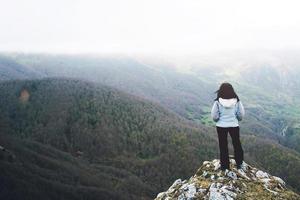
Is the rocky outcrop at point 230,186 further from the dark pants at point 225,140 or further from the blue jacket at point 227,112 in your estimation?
the blue jacket at point 227,112

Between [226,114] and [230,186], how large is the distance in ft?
15.5

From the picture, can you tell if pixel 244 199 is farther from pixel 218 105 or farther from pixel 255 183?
pixel 218 105

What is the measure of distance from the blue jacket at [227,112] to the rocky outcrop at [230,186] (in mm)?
3129

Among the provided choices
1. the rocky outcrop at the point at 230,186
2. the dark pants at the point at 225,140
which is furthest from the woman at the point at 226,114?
the rocky outcrop at the point at 230,186

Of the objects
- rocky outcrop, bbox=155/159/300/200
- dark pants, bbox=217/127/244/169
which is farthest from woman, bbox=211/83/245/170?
rocky outcrop, bbox=155/159/300/200

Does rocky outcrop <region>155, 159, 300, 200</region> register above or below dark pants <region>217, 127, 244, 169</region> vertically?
below

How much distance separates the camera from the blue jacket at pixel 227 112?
32625mm

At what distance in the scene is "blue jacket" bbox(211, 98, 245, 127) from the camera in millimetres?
32625

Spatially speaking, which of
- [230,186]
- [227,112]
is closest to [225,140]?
[227,112]

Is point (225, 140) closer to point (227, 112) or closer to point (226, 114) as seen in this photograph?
point (226, 114)

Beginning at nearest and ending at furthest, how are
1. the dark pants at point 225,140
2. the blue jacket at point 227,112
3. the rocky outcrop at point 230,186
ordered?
the rocky outcrop at point 230,186
the blue jacket at point 227,112
the dark pants at point 225,140

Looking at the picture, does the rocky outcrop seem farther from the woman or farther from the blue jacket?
the blue jacket

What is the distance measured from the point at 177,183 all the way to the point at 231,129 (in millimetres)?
6400

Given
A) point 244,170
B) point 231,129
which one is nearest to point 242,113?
point 231,129
